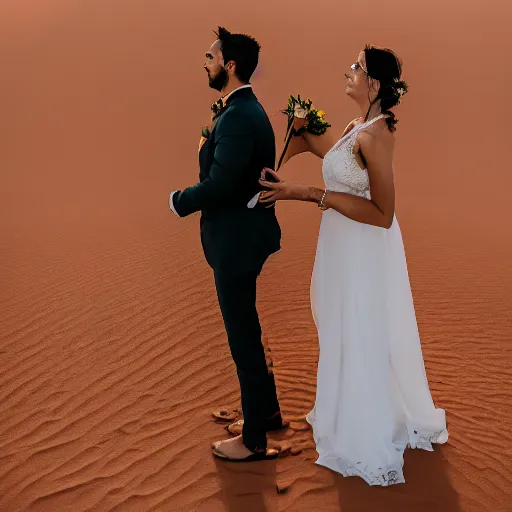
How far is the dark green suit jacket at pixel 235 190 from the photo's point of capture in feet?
10.8

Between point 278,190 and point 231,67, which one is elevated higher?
point 231,67

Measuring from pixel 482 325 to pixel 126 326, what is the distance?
3.60m

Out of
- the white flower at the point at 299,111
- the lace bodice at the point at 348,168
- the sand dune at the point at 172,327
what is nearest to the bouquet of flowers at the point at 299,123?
the white flower at the point at 299,111

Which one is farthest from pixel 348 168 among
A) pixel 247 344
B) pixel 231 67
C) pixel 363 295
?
pixel 247 344

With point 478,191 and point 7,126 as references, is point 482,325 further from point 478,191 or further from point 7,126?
point 7,126

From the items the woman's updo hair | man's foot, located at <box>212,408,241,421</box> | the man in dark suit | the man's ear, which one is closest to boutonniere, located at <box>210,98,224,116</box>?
the man in dark suit

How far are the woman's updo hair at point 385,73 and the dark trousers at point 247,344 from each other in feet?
3.70

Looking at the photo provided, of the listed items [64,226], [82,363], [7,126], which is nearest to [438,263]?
[82,363]

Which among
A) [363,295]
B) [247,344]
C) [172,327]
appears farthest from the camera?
[172,327]

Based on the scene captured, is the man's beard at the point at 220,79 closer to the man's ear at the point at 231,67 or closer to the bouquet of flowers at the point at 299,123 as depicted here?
the man's ear at the point at 231,67

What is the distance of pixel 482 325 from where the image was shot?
6.70m

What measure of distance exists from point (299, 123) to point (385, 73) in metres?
0.66

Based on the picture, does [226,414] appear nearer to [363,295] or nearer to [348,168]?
[363,295]

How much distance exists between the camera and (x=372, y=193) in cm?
337
